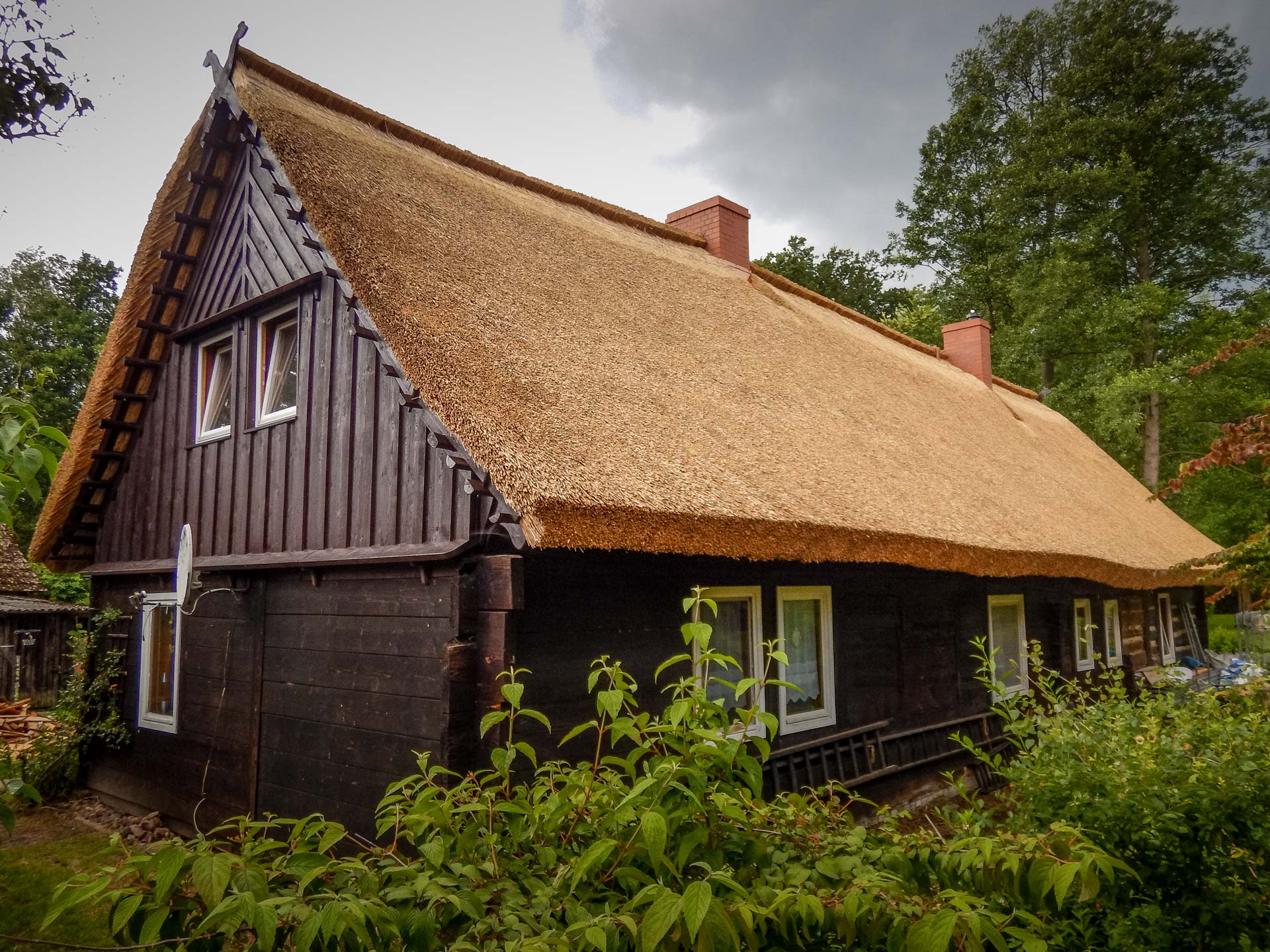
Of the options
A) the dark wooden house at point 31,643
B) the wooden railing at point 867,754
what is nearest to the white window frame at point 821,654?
the wooden railing at point 867,754

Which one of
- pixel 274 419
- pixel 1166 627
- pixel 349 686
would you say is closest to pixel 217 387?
pixel 274 419

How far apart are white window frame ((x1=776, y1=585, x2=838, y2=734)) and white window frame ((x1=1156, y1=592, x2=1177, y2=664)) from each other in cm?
1221

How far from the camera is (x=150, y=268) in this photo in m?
8.27

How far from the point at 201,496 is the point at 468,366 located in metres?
4.05

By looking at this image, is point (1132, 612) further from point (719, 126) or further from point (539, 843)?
point (719, 126)

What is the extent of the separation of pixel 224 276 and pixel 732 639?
18.9ft

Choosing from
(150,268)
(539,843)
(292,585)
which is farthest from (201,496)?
(539,843)

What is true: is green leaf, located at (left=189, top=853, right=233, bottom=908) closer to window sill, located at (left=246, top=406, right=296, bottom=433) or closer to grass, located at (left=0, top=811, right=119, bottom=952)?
grass, located at (left=0, top=811, right=119, bottom=952)

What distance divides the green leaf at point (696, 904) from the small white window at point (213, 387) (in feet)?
25.0

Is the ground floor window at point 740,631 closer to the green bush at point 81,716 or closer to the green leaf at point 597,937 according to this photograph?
the green leaf at point 597,937

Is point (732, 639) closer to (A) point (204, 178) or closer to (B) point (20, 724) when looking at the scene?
(A) point (204, 178)

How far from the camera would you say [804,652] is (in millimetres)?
7660

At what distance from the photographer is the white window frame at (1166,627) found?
16.6m

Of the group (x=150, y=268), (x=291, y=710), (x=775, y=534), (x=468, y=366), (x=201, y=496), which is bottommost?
(x=291, y=710)
